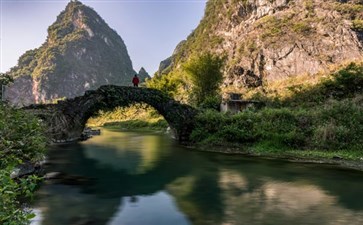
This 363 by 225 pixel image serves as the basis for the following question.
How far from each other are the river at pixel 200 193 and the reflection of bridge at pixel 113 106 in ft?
33.8

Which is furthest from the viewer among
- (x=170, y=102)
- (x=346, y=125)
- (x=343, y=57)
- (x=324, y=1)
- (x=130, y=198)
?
(x=324, y=1)

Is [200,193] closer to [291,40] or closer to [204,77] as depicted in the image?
[204,77]

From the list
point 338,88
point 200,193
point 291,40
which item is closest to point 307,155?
point 200,193

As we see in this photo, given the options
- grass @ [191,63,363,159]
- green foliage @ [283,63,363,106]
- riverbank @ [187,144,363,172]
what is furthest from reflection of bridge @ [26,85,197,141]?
green foliage @ [283,63,363,106]

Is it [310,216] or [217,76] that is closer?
[310,216]

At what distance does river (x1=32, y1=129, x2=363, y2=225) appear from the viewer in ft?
36.4

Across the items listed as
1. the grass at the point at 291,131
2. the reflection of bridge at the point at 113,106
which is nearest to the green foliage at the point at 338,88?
the grass at the point at 291,131

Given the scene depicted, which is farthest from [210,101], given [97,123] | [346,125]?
[97,123]

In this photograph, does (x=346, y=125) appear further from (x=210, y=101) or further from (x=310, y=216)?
(x=210, y=101)

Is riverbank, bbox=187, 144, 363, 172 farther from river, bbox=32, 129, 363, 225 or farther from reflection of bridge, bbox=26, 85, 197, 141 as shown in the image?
reflection of bridge, bbox=26, 85, 197, 141

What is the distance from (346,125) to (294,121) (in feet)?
12.3

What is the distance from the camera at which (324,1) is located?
9538 centimetres

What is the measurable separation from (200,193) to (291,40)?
279 ft

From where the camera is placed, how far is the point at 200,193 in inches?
572
